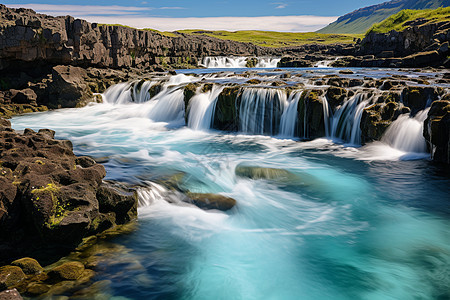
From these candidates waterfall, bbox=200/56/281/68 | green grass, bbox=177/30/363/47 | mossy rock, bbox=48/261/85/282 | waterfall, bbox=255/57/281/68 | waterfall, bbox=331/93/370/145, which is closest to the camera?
mossy rock, bbox=48/261/85/282

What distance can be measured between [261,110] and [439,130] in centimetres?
781

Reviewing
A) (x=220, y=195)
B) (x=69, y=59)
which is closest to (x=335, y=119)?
(x=220, y=195)

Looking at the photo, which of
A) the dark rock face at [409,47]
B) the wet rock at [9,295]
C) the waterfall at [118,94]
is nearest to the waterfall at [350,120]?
the wet rock at [9,295]

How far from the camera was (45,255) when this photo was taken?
574 cm

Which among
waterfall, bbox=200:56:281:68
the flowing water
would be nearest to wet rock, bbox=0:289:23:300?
the flowing water

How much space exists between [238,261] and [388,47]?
54.3m

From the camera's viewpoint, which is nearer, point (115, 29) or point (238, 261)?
point (238, 261)

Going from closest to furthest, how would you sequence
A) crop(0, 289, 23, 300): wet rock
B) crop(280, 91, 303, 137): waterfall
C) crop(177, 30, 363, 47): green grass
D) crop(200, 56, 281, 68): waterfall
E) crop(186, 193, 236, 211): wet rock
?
1. crop(0, 289, 23, 300): wet rock
2. crop(186, 193, 236, 211): wet rock
3. crop(280, 91, 303, 137): waterfall
4. crop(200, 56, 281, 68): waterfall
5. crop(177, 30, 363, 47): green grass

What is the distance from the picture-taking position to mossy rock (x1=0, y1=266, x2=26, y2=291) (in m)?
4.88

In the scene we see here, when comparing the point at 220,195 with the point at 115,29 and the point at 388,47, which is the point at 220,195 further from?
the point at 388,47

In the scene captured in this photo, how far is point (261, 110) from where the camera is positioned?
16438mm

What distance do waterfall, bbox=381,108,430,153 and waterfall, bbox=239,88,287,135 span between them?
505cm

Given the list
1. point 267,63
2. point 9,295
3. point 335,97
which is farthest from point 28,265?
point 267,63

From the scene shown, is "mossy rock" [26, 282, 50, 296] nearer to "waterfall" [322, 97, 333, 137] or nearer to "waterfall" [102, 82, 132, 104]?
"waterfall" [322, 97, 333, 137]
